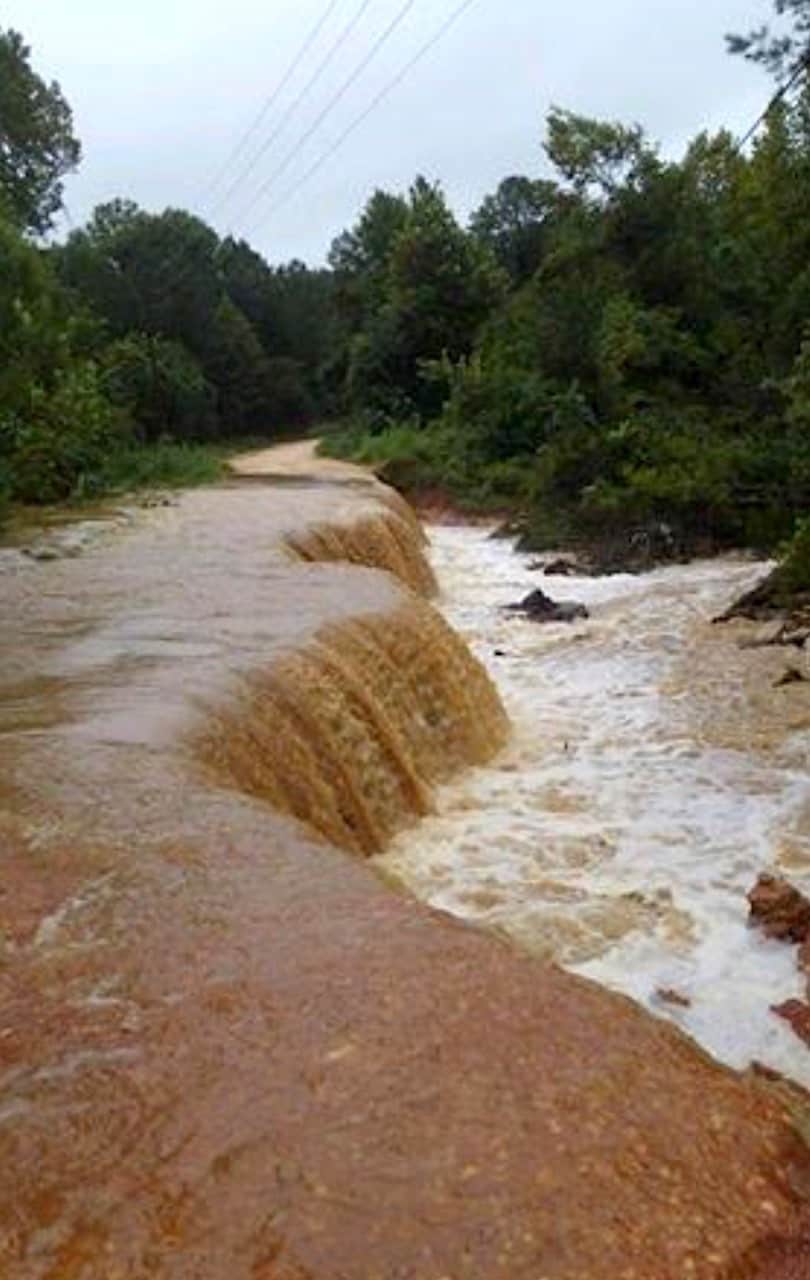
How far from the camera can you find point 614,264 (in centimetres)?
2442

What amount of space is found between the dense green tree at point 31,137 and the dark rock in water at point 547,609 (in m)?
21.8

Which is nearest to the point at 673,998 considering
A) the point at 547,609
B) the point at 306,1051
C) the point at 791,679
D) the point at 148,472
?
the point at 306,1051

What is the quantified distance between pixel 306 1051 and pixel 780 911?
2.76 metres

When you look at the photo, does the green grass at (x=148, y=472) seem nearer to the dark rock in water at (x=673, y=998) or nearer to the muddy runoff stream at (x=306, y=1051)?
the muddy runoff stream at (x=306, y=1051)

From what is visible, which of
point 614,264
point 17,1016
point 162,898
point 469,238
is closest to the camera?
point 17,1016

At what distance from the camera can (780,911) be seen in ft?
18.1

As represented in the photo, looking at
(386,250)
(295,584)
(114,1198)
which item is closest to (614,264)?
(295,584)

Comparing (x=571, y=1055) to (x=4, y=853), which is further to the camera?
(x=4, y=853)

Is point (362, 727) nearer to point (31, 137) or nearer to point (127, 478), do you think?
point (127, 478)

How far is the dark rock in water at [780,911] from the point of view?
17.8 ft

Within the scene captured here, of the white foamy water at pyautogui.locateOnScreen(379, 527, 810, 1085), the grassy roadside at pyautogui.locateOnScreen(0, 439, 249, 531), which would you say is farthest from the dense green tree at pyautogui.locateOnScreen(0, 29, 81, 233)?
the white foamy water at pyautogui.locateOnScreen(379, 527, 810, 1085)

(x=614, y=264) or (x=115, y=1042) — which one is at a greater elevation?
→ (x=614, y=264)

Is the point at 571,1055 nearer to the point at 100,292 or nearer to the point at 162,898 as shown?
the point at 162,898

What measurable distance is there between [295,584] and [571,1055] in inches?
289
